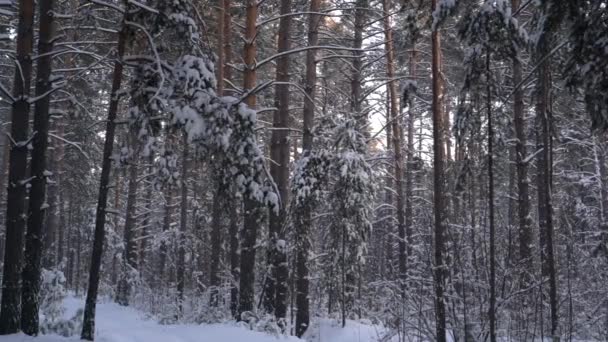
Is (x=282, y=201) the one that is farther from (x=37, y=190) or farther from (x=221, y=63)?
(x=37, y=190)

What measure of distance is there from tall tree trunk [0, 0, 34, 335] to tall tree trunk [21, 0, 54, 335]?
0.12 m

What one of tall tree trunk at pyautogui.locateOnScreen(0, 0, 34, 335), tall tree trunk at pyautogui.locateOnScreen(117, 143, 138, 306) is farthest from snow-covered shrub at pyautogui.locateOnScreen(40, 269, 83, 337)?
tall tree trunk at pyautogui.locateOnScreen(117, 143, 138, 306)

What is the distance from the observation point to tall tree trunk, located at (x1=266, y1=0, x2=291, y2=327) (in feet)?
36.3

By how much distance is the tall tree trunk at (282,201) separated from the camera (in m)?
11.1

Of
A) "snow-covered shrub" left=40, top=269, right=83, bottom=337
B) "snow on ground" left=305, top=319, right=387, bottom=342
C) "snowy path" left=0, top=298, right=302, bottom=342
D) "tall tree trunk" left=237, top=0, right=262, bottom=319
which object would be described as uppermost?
"tall tree trunk" left=237, top=0, right=262, bottom=319

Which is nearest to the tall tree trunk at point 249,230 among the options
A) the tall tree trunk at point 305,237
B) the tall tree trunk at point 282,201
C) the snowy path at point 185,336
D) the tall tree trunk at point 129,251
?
the tall tree trunk at point 282,201

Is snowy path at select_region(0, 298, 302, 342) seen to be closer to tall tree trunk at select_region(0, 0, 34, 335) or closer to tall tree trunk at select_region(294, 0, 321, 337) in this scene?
tall tree trunk at select_region(0, 0, 34, 335)

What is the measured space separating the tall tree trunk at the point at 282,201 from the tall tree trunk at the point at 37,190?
4288 millimetres

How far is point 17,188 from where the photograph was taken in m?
8.12

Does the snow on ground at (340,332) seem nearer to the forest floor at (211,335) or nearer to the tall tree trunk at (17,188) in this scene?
the forest floor at (211,335)

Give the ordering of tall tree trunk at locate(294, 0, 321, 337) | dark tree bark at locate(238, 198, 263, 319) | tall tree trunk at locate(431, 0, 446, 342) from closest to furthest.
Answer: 1. tall tree trunk at locate(431, 0, 446, 342)
2. dark tree bark at locate(238, 198, 263, 319)
3. tall tree trunk at locate(294, 0, 321, 337)

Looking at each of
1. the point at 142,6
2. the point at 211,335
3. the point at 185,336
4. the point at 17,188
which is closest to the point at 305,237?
the point at 211,335

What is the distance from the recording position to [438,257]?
8.82m

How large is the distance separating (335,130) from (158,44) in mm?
5182
